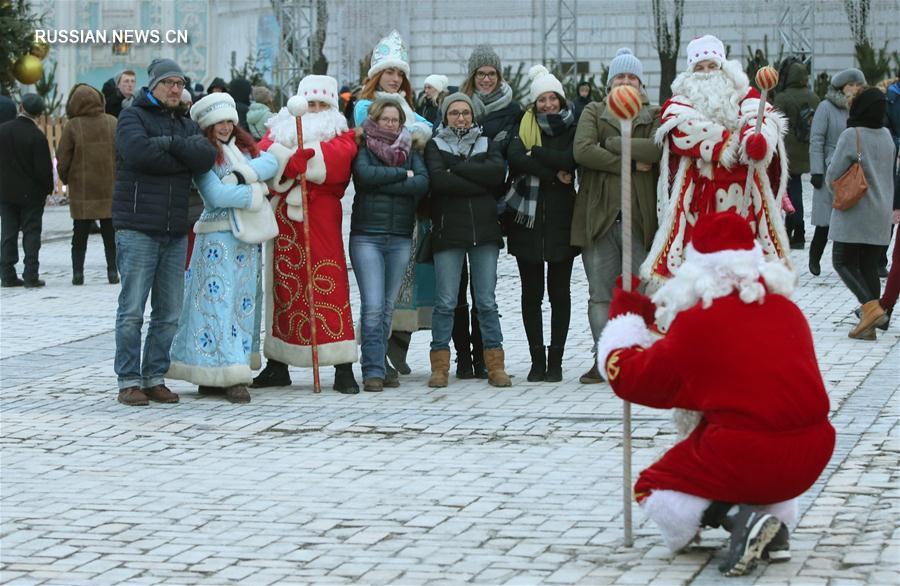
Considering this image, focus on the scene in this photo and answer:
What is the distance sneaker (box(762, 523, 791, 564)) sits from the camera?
589 centimetres

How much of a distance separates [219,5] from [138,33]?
7.63 feet

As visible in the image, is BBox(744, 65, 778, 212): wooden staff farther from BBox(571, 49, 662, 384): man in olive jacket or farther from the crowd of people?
BBox(571, 49, 662, 384): man in olive jacket

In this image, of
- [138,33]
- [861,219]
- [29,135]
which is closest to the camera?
[861,219]

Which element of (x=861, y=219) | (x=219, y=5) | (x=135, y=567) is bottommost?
(x=135, y=567)

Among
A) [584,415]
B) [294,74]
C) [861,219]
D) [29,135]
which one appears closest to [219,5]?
[294,74]

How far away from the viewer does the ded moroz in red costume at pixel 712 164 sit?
30.6 feet

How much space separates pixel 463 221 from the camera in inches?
388

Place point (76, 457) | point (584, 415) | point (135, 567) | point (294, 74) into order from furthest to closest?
point (294, 74)
point (584, 415)
point (76, 457)
point (135, 567)

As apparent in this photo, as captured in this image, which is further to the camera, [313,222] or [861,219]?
[861,219]

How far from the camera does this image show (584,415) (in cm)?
901

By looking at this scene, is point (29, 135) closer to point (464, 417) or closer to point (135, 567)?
point (464, 417)

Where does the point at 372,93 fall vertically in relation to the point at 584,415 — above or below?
above

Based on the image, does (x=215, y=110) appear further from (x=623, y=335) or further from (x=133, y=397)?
(x=623, y=335)

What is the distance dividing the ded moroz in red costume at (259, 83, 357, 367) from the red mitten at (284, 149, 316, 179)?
32 mm
